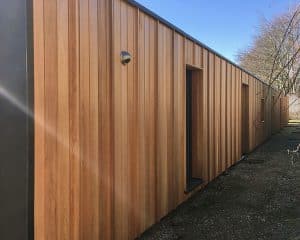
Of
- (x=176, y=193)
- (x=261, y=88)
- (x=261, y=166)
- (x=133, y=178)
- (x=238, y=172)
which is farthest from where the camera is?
(x=261, y=88)

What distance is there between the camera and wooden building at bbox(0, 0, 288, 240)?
2.39 m

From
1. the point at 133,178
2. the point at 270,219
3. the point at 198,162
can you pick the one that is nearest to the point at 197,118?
the point at 198,162

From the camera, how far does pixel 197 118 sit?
6.05 m

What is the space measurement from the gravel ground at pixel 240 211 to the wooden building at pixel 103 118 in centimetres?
22

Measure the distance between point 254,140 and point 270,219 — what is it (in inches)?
302

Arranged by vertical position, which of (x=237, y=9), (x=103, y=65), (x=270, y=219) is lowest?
(x=270, y=219)

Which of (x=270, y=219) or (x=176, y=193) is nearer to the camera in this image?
(x=270, y=219)

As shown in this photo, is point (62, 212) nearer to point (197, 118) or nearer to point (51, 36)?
point (51, 36)

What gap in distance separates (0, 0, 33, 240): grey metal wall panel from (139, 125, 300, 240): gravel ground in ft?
5.59

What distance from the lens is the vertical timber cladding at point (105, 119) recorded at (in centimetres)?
245

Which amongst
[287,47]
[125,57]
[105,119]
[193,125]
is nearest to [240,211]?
[193,125]

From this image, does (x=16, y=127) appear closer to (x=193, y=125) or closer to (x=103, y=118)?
(x=103, y=118)

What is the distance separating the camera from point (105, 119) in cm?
315

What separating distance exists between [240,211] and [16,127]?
10.7 ft
